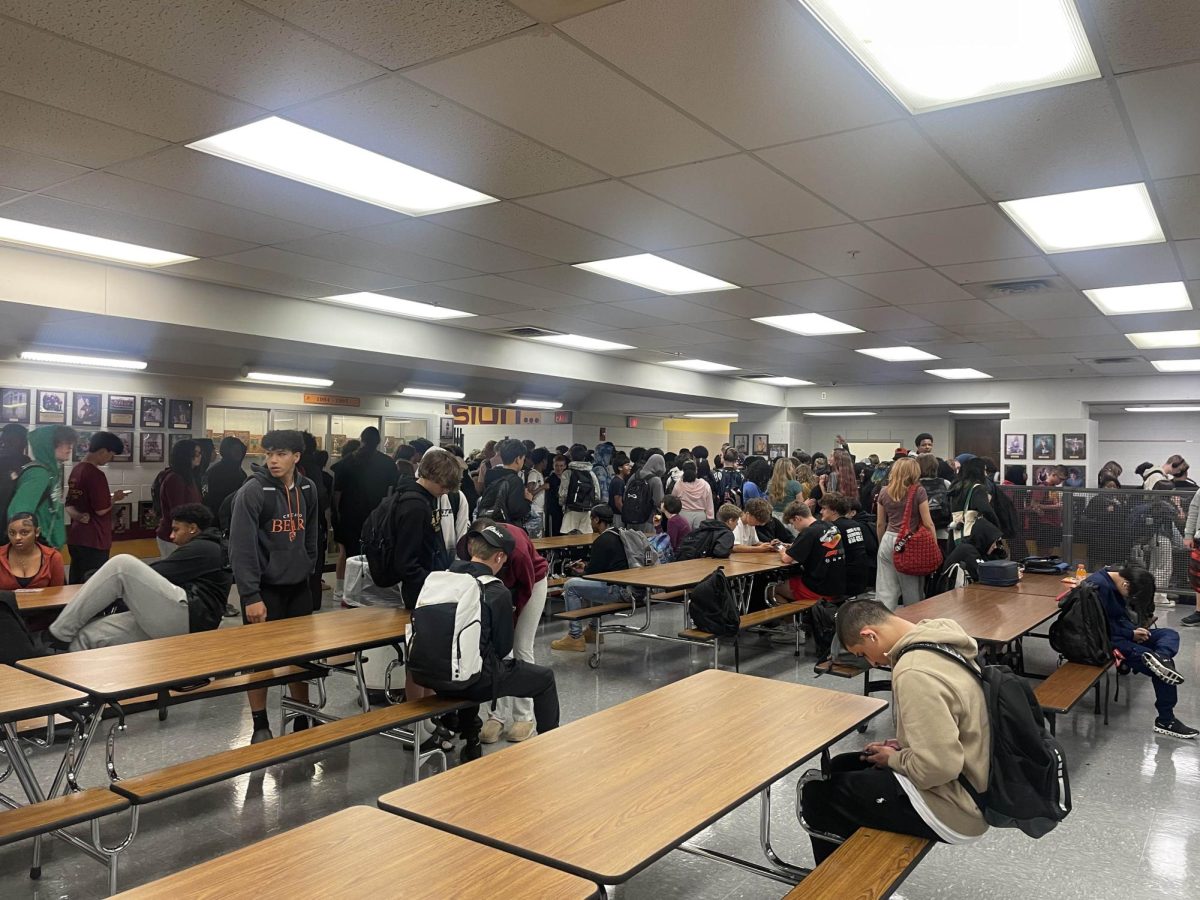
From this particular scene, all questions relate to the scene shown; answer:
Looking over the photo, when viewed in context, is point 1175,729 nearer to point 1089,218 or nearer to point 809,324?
point 1089,218

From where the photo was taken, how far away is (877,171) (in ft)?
12.7

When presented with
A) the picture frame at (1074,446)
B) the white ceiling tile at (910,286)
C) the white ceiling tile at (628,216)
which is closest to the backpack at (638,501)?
→ the white ceiling tile at (910,286)

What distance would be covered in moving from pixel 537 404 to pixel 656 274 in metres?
9.17

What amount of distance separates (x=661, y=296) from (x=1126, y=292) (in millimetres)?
3700

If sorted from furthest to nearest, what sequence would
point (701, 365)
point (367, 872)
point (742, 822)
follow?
point (701, 365), point (742, 822), point (367, 872)

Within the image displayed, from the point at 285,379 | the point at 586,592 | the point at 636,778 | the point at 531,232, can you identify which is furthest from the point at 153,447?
the point at 636,778

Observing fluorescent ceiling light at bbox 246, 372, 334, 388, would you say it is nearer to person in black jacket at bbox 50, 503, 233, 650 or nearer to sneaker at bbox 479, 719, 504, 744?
person in black jacket at bbox 50, 503, 233, 650

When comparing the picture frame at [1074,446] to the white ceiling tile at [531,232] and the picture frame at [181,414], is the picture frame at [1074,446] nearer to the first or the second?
the white ceiling tile at [531,232]

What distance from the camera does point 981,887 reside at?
2.90m

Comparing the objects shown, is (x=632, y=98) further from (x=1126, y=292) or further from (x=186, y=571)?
(x=1126, y=292)

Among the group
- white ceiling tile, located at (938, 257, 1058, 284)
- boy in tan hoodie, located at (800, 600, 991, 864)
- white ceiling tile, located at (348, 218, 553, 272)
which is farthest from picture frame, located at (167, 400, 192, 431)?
boy in tan hoodie, located at (800, 600, 991, 864)

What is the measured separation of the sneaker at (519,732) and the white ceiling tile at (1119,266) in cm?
446

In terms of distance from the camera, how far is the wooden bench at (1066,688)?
3857mm

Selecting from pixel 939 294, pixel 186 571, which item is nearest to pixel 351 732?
pixel 186 571
